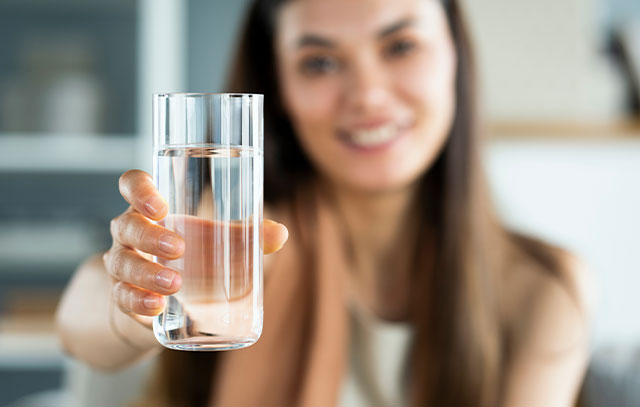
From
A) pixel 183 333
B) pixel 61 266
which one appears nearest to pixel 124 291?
pixel 183 333

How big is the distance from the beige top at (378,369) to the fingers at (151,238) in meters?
0.89

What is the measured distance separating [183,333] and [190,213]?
11cm

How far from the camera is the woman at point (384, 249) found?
139 centimetres

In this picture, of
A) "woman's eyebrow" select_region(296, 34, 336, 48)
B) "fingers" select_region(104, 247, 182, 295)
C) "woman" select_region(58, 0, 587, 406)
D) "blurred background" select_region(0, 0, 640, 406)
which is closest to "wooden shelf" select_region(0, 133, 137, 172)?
"blurred background" select_region(0, 0, 640, 406)

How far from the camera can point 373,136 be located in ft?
4.62

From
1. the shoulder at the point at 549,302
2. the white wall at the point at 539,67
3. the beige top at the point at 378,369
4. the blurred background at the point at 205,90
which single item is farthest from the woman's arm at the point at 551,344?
the white wall at the point at 539,67

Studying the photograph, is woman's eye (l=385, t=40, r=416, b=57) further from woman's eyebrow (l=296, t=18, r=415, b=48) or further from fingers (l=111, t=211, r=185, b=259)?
fingers (l=111, t=211, r=185, b=259)

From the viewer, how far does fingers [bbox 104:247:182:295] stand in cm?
70

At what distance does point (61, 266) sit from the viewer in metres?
2.88

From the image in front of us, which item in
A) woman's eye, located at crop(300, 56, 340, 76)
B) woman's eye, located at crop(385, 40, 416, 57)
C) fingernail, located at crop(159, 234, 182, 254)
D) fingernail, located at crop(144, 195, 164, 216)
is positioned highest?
woman's eye, located at crop(385, 40, 416, 57)

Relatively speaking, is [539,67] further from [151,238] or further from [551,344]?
[151,238]

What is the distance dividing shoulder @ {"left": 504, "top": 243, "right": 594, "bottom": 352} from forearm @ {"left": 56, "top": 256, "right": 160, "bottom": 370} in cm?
74

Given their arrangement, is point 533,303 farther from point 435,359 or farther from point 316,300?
point 316,300

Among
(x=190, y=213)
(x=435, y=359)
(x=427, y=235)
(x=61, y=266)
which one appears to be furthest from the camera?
(x=61, y=266)
